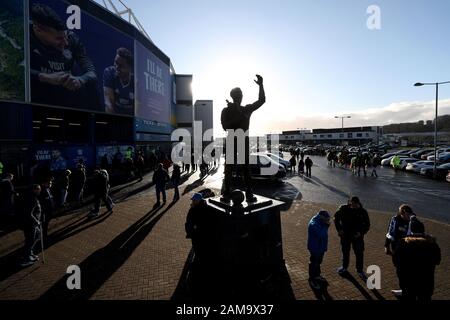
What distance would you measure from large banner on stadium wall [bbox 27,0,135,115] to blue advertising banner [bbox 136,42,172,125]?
1.79m

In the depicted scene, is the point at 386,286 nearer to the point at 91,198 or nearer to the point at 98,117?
the point at 91,198

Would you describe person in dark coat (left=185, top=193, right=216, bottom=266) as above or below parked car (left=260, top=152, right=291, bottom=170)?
below

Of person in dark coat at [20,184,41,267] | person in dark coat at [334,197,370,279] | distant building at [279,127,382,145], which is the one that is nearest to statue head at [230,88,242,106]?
person in dark coat at [334,197,370,279]

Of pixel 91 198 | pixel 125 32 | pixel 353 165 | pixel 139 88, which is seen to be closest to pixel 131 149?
pixel 139 88

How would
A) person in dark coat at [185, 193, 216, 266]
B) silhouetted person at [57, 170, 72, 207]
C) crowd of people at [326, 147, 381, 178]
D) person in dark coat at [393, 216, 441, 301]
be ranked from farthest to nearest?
crowd of people at [326, 147, 381, 178] < silhouetted person at [57, 170, 72, 207] < person in dark coat at [185, 193, 216, 266] < person in dark coat at [393, 216, 441, 301]

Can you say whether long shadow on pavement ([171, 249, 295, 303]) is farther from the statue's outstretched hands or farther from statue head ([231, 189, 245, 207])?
the statue's outstretched hands

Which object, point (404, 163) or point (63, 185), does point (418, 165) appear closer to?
point (404, 163)

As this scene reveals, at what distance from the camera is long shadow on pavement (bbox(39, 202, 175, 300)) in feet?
15.2

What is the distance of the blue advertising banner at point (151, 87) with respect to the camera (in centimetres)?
3014

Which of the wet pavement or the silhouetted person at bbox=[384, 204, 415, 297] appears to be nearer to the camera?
the silhouetted person at bbox=[384, 204, 415, 297]

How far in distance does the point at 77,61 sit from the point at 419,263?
82.9 ft

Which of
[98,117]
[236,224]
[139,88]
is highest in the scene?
[139,88]

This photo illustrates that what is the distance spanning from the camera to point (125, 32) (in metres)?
27.1
